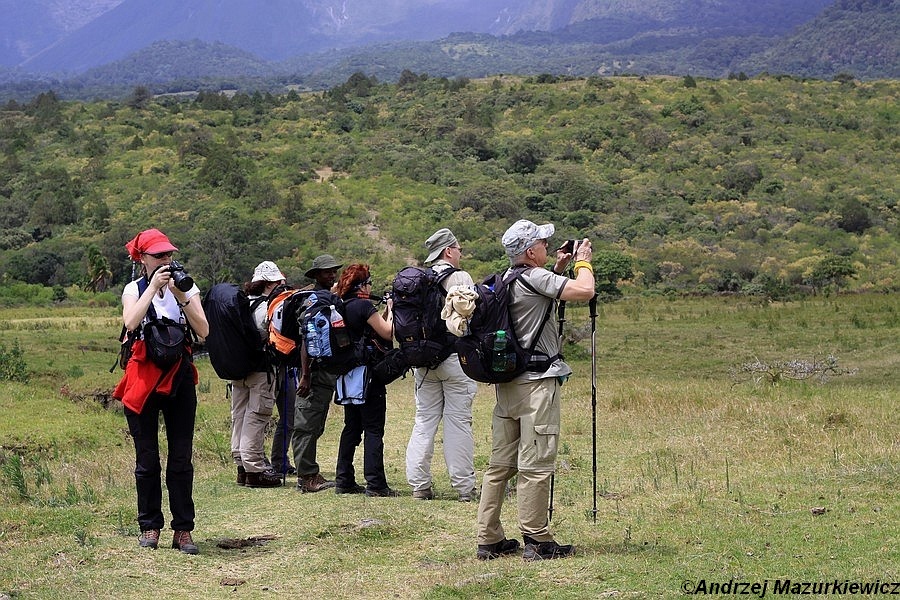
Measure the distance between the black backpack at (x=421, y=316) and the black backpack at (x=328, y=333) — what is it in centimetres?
50

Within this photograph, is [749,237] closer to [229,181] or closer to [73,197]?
[229,181]

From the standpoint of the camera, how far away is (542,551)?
654 centimetres

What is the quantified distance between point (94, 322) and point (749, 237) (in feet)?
103

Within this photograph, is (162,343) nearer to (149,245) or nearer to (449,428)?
(149,245)

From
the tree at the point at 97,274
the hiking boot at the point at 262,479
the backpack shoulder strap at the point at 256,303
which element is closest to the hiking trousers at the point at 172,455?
the backpack shoulder strap at the point at 256,303

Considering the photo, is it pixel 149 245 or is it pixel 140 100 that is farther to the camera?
pixel 140 100

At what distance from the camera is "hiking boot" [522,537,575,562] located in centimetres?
651

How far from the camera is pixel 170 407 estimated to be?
6.96 m

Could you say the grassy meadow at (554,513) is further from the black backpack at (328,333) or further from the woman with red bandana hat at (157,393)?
the black backpack at (328,333)

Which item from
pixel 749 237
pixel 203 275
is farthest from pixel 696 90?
pixel 203 275

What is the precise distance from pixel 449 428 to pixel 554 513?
1.22 meters

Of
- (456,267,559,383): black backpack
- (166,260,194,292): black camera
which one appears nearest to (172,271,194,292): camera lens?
(166,260,194,292): black camera

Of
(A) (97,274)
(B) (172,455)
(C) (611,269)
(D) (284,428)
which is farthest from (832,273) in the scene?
(B) (172,455)

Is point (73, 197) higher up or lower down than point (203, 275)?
higher up
